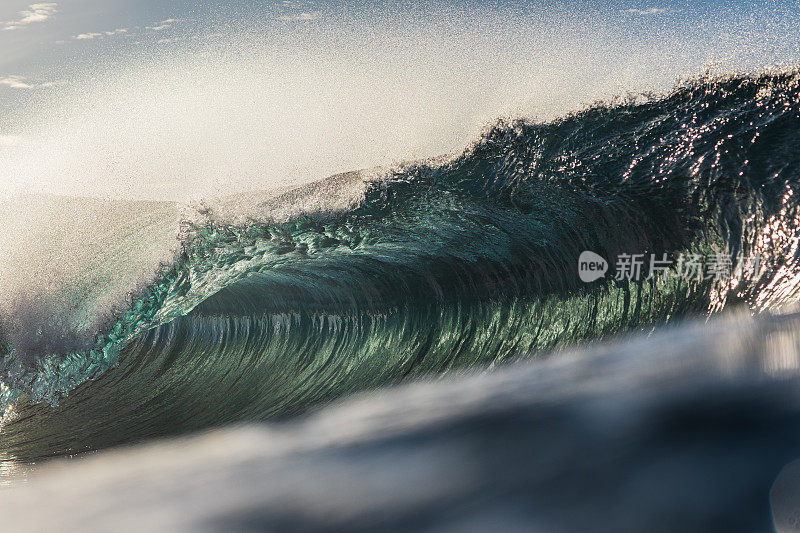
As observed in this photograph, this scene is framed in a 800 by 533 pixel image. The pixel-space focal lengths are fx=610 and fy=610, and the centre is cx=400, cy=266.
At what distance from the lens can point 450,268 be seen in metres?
4.40

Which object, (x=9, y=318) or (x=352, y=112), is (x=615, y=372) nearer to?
(x=352, y=112)

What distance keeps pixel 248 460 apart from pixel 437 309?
174cm

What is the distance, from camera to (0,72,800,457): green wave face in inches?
149

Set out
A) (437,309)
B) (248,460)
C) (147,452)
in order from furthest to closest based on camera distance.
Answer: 1. (437,309)
2. (147,452)
3. (248,460)

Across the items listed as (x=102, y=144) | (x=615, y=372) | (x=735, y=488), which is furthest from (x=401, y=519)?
(x=102, y=144)

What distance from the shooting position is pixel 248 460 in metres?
3.42

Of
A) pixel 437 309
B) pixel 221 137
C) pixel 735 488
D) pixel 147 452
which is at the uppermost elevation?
pixel 221 137

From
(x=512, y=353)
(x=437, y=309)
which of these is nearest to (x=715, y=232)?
(x=512, y=353)

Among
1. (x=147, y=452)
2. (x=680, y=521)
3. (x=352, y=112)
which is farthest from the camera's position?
(x=352, y=112)

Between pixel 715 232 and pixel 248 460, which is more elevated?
pixel 715 232

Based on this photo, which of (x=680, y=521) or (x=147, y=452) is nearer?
(x=680, y=521)

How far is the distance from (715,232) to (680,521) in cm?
235

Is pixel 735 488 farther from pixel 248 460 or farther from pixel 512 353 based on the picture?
pixel 248 460

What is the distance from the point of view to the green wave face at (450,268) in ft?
12.4
